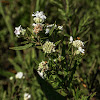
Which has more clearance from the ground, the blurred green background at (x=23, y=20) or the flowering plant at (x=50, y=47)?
the blurred green background at (x=23, y=20)

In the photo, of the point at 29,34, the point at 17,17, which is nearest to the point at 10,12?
the point at 17,17

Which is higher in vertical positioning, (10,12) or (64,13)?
(10,12)

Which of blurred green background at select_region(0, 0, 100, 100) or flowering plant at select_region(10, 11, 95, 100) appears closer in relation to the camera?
flowering plant at select_region(10, 11, 95, 100)

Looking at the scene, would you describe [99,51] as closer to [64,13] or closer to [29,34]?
[64,13]

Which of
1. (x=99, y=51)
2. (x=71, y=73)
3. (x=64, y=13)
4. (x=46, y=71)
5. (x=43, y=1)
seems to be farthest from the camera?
(x=43, y=1)

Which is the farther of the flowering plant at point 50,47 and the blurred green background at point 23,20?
the blurred green background at point 23,20

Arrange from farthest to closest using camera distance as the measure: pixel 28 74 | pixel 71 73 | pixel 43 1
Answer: pixel 43 1
pixel 28 74
pixel 71 73

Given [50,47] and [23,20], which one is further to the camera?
[23,20]

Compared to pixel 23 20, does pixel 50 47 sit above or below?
below

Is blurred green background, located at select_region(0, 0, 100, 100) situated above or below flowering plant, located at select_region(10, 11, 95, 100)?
above

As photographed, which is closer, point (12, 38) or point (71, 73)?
point (71, 73)

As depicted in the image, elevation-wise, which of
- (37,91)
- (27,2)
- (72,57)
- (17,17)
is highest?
(27,2)
